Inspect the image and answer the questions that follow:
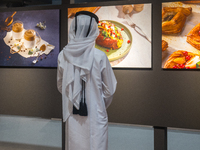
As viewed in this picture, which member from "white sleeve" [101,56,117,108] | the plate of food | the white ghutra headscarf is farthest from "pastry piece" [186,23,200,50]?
the white ghutra headscarf

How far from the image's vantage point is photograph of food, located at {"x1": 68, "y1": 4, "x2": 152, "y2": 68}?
10.4 ft

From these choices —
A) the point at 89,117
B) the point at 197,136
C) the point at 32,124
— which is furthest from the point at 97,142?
the point at 32,124

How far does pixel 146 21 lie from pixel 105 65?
1.35 meters

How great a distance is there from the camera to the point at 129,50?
127 inches

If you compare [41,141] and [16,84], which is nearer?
[16,84]

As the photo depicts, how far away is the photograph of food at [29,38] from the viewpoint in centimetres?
353

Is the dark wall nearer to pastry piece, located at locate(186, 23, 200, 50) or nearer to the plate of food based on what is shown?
the plate of food

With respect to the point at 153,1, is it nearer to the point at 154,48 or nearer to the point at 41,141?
the point at 154,48

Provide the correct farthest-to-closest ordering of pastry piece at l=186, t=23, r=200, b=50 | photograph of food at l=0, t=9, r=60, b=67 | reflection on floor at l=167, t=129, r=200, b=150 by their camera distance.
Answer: reflection on floor at l=167, t=129, r=200, b=150 → photograph of food at l=0, t=9, r=60, b=67 → pastry piece at l=186, t=23, r=200, b=50

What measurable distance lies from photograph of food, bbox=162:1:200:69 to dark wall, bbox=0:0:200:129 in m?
0.09

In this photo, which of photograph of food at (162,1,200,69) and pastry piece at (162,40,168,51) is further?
pastry piece at (162,40,168,51)

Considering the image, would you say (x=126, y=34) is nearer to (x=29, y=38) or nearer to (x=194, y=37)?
(x=194, y=37)

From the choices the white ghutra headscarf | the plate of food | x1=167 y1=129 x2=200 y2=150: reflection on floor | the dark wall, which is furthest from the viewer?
x1=167 y1=129 x2=200 y2=150: reflection on floor

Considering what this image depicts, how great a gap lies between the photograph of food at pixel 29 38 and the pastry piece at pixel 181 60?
5.80 ft
